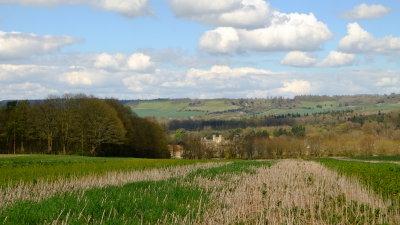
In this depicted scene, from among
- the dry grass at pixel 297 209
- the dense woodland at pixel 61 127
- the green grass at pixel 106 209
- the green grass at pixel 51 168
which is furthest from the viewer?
the dense woodland at pixel 61 127

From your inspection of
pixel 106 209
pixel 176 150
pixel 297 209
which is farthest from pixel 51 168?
pixel 176 150

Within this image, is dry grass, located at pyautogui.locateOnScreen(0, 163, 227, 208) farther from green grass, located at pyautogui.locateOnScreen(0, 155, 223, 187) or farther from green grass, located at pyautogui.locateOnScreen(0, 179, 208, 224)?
green grass, located at pyautogui.locateOnScreen(0, 179, 208, 224)

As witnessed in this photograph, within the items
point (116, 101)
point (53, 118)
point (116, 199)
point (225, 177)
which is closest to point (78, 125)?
point (53, 118)

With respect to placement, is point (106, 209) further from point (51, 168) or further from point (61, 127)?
point (61, 127)

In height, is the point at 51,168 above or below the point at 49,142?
above

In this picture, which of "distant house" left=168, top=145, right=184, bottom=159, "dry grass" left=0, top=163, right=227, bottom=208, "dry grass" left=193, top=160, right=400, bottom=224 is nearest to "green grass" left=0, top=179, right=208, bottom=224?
"dry grass" left=193, top=160, right=400, bottom=224

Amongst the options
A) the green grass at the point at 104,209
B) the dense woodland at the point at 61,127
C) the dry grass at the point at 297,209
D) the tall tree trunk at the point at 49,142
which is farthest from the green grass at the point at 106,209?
the tall tree trunk at the point at 49,142

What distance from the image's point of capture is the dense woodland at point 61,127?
3150 inches

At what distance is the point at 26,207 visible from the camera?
1072 cm

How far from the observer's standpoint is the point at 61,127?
270 feet

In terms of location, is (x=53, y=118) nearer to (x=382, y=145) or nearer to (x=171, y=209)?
(x=171, y=209)

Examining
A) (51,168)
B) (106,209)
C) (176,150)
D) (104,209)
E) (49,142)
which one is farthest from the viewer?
(176,150)

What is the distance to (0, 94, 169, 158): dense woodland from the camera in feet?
262

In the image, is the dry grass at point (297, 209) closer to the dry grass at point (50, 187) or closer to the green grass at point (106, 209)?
the green grass at point (106, 209)
